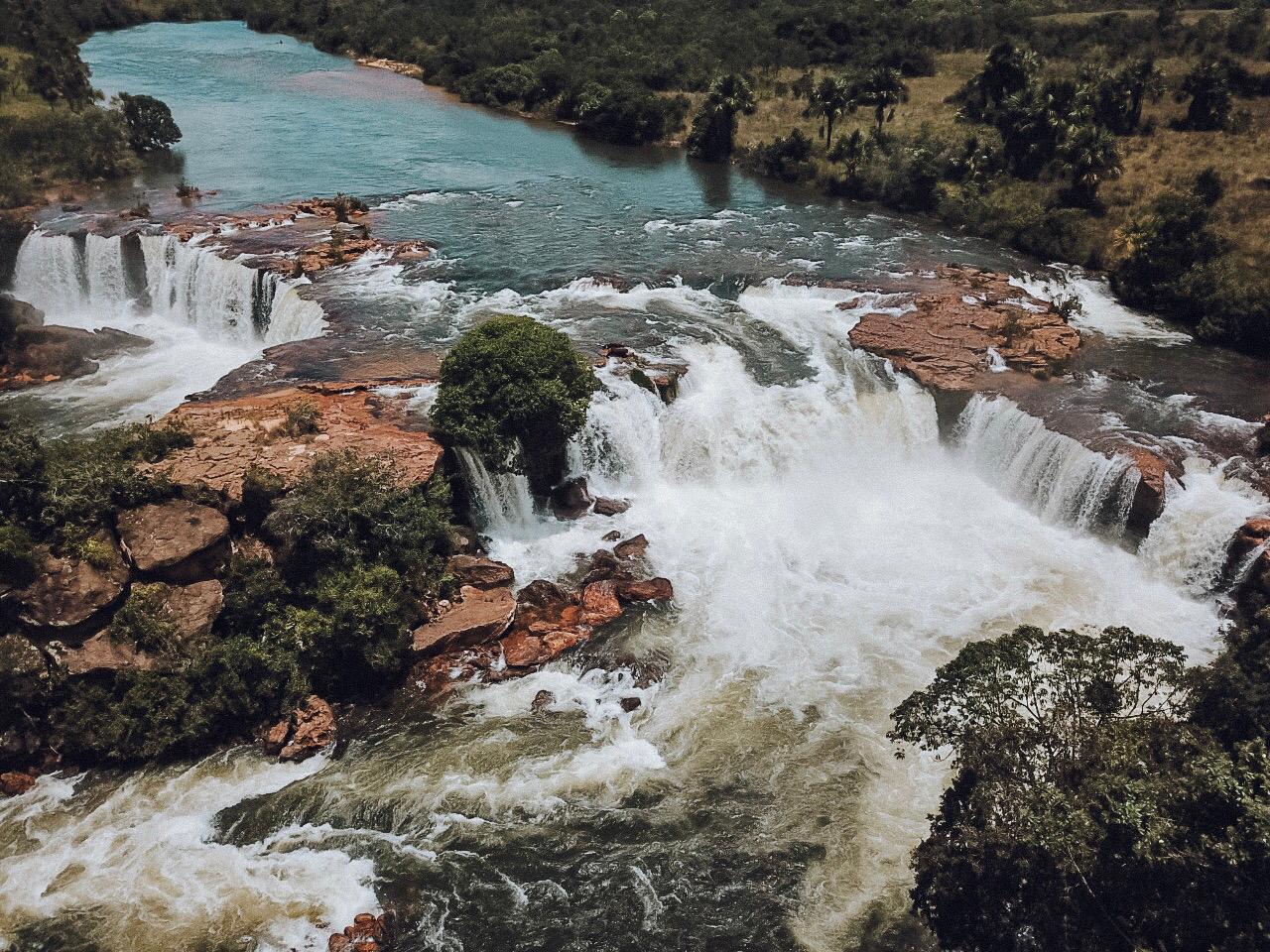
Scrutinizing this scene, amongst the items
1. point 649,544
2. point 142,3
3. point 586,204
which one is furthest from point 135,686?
point 142,3

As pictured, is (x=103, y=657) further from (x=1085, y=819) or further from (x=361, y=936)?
(x=1085, y=819)

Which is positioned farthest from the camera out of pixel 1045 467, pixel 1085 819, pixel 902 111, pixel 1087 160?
pixel 902 111

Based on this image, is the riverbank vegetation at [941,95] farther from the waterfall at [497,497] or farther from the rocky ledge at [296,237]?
the waterfall at [497,497]

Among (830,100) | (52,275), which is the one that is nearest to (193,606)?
(52,275)

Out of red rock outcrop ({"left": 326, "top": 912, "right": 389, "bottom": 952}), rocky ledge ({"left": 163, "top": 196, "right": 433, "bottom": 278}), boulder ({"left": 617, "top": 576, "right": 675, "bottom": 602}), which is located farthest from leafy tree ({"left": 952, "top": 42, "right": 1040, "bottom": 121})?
red rock outcrop ({"left": 326, "top": 912, "right": 389, "bottom": 952})

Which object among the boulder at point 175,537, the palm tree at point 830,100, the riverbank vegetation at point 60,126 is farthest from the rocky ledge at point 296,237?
the palm tree at point 830,100

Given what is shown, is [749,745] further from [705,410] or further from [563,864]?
[705,410]
